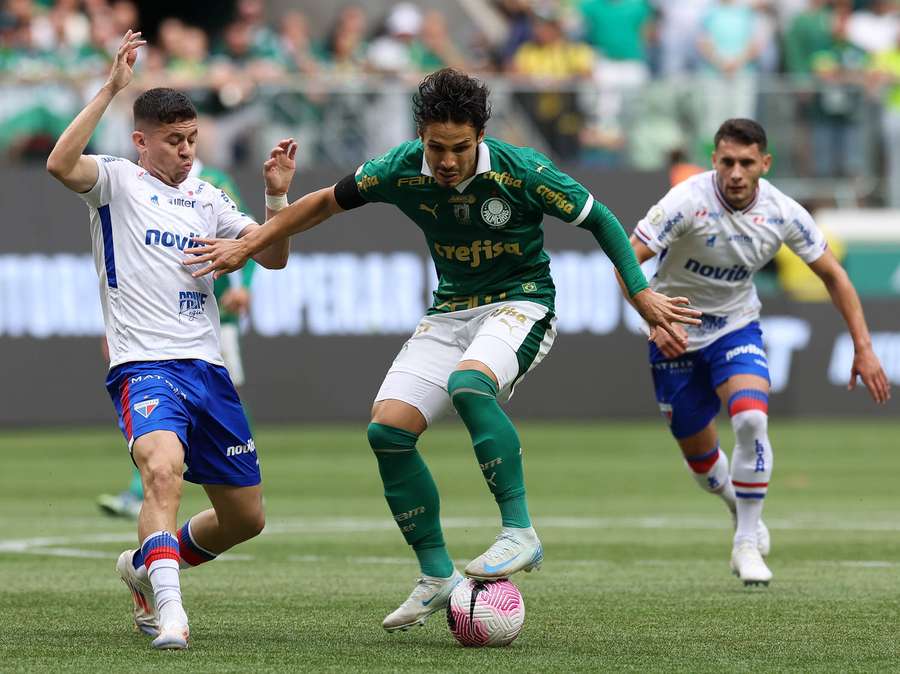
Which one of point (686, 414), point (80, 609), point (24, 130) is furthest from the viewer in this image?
point (24, 130)

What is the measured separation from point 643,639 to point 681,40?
16761mm

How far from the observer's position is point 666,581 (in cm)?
973

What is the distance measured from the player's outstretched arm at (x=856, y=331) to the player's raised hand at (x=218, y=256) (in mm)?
3610

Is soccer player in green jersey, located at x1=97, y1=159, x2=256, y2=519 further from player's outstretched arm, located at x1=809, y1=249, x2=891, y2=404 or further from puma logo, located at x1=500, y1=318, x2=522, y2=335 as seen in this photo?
puma logo, located at x1=500, y1=318, x2=522, y2=335

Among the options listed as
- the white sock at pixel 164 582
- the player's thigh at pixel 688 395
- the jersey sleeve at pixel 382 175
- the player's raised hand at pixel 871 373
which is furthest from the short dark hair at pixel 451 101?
the player's thigh at pixel 688 395

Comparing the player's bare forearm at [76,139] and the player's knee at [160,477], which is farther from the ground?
the player's bare forearm at [76,139]

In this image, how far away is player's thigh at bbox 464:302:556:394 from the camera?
7727 mm

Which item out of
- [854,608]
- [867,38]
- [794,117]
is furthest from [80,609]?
[867,38]

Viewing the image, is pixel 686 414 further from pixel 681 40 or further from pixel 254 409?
pixel 681 40

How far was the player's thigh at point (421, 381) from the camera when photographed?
786 centimetres

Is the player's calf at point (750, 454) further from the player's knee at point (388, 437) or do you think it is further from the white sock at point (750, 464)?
the player's knee at point (388, 437)

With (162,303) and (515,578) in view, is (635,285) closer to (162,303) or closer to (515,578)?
(162,303)

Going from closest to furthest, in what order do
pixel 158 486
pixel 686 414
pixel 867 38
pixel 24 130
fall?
pixel 158 486 < pixel 686 414 < pixel 24 130 < pixel 867 38

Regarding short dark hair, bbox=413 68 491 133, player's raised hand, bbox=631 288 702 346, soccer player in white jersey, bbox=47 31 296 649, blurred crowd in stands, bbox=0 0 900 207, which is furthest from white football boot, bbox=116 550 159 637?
blurred crowd in stands, bbox=0 0 900 207
